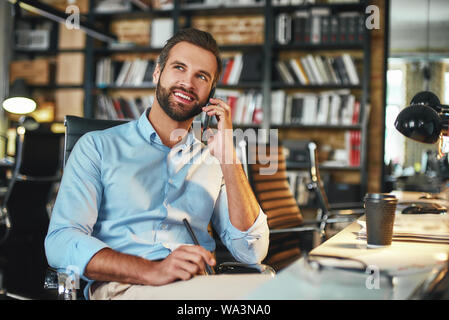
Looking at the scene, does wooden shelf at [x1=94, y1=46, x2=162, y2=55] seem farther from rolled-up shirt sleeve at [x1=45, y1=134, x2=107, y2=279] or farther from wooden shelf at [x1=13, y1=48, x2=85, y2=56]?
rolled-up shirt sleeve at [x1=45, y1=134, x2=107, y2=279]

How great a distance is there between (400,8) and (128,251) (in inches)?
233

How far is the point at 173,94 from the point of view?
54.9 inches

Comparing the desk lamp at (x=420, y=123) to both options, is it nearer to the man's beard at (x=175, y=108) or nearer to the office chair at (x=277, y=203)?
the man's beard at (x=175, y=108)

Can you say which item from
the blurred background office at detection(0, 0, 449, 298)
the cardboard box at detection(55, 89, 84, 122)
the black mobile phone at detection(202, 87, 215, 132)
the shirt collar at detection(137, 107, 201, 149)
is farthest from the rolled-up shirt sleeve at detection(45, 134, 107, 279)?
the cardboard box at detection(55, 89, 84, 122)

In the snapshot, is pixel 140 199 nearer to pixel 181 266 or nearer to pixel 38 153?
pixel 181 266

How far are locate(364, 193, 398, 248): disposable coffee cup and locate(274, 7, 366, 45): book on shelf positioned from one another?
11.1ft

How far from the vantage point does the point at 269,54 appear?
4.26 m

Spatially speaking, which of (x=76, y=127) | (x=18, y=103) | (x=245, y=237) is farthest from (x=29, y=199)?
(x=245, y=237)

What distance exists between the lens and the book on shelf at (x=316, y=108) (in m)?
4.11

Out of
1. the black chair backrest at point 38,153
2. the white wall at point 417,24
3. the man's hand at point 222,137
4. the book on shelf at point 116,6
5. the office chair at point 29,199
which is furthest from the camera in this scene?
the white wall at point 417,24

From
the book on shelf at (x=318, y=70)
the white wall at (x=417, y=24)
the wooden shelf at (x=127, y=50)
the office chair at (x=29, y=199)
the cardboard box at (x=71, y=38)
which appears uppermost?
the white wall at (x=417, y=24)

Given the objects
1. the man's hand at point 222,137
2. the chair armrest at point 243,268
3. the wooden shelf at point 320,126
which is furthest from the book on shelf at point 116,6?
the chair armrest at point 243,268

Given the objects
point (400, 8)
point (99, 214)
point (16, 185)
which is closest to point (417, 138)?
point (99, 214)

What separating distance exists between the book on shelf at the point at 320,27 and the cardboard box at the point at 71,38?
2066 mm
